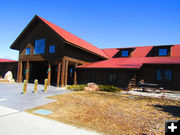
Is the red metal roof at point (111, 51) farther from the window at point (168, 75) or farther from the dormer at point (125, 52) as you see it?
the window at point (168, 75)

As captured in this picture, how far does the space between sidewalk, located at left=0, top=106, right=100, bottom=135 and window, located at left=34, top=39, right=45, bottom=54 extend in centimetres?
1390

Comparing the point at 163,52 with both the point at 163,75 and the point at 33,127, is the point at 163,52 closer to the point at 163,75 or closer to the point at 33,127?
the point at 163,75

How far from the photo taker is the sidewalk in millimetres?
3442

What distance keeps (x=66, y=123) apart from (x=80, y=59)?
1392 cm

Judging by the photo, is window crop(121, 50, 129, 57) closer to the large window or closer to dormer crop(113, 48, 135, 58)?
dormer crop(113, 48, 135, 58)

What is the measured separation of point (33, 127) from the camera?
3.75m

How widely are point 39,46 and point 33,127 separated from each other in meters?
15.8

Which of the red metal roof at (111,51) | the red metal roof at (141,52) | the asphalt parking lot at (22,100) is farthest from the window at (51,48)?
the red metal roof at (141,52)

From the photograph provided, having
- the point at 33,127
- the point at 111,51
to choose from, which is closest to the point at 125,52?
the point at 111,51

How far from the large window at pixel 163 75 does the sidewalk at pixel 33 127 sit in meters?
14.3

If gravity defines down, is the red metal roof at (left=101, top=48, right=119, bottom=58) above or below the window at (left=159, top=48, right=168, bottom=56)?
above

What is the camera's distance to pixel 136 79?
622 inches

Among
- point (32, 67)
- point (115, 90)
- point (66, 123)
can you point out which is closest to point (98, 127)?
point (66, 123)

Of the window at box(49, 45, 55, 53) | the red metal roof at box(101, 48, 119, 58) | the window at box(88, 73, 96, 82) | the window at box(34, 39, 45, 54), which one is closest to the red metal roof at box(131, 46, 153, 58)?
the red metal roof at box(101, 48, 119, 58)
